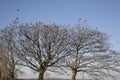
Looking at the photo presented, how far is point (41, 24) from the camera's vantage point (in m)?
28.7

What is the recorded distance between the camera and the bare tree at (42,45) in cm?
2836

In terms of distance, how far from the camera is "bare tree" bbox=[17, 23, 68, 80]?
28.4 metres

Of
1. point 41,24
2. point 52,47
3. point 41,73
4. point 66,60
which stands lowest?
point 41,73

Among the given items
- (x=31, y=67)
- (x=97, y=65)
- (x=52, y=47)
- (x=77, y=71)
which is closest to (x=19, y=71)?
(x=31, y=67)

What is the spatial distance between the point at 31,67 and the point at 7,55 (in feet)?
14.0

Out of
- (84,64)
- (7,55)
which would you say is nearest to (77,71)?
(84,64)

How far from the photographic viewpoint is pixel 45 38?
28.5 m

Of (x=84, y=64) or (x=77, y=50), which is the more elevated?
(x=77, y=50)

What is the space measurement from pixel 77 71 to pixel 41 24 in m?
8.50

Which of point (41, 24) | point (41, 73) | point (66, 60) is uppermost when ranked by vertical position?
point (41, 24)

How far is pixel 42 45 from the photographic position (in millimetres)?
28453

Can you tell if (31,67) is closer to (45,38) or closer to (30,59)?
(30,59)

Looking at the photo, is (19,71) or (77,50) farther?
(77,50)

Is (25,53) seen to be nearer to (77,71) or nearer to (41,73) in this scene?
(41,73)
